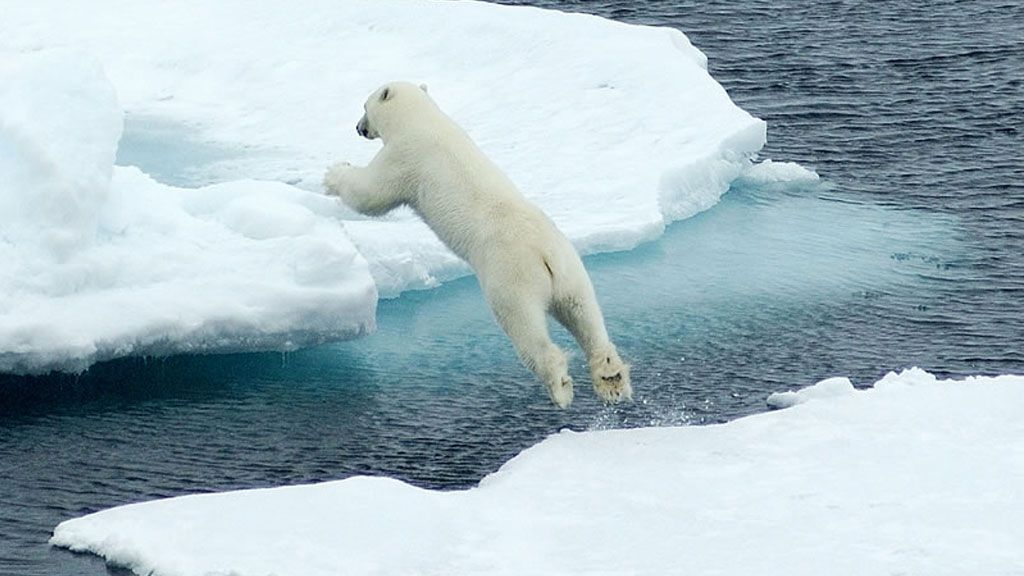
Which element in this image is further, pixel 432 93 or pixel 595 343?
pixel 432 93

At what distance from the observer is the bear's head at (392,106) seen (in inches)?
267

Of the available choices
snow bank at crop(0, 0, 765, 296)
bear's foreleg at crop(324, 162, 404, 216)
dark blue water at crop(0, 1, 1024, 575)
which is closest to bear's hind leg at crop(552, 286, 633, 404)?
dark blue water at crop(0, 1, 1024, 575)

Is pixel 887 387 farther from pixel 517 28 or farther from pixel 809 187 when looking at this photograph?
pixel 517 28

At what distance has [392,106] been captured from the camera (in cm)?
682

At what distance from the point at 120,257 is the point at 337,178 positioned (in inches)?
45.9

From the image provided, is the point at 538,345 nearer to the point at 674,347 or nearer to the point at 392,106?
the point at 392,106

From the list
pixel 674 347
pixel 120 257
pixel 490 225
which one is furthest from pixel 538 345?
pixel 120 257

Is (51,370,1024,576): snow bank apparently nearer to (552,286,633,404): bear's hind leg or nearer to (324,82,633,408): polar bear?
(552,286,633,404): bear's hind leg

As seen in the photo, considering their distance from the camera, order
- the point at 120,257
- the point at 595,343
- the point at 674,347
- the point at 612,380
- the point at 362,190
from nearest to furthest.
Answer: the point at 612,380, the point at 595,343, the point at 362,190, the point at 120,257, the point at 674,347

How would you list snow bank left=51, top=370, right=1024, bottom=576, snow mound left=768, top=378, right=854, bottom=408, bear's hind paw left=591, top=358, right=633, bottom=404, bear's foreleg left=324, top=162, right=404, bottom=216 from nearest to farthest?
1. snow bank left=51, top=370, right=1024, bottom=576
2. bear's hind paw left=591, top=358, right=633, bottom=404
3. bear's foreleg left=324, top=162, right=404, bottom=216
4. snow mound left=768, top=378, right=854, bottom=408

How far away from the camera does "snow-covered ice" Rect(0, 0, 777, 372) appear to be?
24.1ft

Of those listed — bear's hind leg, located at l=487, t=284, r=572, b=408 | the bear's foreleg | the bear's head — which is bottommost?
bear's hind leg, located at l=487, t=284, r=572, b=408

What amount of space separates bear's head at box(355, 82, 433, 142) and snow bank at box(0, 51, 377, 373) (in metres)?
0.93

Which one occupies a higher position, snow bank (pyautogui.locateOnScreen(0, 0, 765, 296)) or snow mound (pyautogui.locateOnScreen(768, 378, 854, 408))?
snow bank (pyautogui.locateOnScreen(0, 0, 765, 296))
